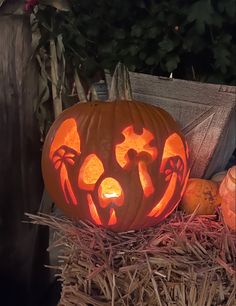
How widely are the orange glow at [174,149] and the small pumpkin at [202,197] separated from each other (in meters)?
0.06

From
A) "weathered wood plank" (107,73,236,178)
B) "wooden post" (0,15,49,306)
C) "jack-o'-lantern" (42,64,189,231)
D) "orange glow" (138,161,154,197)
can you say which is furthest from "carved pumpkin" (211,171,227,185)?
"wooden post" (0,15,49,306)

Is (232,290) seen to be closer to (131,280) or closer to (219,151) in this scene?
(131,280)

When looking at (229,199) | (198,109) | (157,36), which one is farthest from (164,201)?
(157,36)

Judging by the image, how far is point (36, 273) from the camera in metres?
2.13

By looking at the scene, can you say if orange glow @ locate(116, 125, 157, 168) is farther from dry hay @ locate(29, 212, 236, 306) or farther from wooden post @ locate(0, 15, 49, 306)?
wooden post @ locate(0, 15, 49, 306)

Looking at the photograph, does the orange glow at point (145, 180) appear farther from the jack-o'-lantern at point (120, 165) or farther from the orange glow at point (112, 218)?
the orange glow at point (112, 218)

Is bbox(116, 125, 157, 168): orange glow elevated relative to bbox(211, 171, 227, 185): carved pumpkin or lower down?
elevated

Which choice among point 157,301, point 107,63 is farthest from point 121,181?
point 107,63

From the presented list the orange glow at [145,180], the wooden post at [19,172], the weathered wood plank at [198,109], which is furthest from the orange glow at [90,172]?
the wooden post at [19,172]

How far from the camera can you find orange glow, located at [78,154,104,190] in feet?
4.23

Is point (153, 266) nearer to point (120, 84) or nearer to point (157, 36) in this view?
point (120, 84)

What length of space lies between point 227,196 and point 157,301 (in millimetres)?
321

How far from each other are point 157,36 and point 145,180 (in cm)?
45

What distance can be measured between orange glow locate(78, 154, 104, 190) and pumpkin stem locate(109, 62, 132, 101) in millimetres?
230
